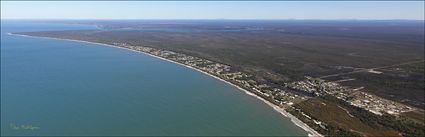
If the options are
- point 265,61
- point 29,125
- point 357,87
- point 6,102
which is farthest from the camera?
point 265,61

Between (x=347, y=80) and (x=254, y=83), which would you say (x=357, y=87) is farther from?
(x=254, y=83)

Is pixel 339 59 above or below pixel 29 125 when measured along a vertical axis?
above

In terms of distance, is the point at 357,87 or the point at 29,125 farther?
the point at 357,87

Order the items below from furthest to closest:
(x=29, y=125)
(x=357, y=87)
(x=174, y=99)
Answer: (x=357, y=87), (x=174, y=99), (x=29, y=125)

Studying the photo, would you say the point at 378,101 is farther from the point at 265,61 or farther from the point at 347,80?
the point at 265,61

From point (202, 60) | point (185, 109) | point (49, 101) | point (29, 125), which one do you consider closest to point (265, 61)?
point (202, 60)

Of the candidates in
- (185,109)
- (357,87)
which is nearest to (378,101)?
(357,87)
